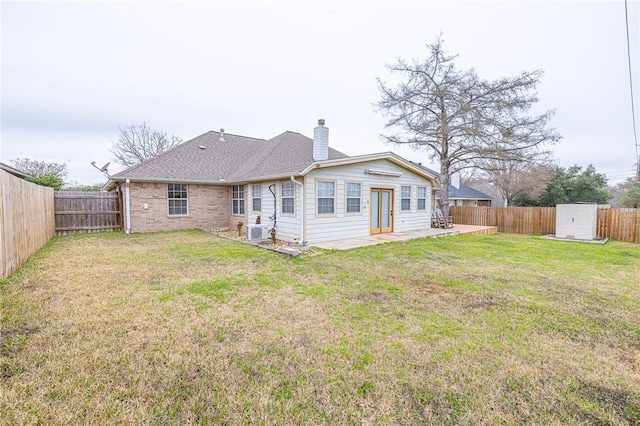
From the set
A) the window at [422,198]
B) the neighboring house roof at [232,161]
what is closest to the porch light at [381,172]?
Result: the neighboring house roof at [232,161]

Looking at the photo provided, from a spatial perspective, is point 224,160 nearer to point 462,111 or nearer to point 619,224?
point 462,111

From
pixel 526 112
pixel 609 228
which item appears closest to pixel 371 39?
pixel 526 112

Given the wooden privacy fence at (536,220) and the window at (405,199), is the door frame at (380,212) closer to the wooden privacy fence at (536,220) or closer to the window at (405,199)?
the window at (405,199)

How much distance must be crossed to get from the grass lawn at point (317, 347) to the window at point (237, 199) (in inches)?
286

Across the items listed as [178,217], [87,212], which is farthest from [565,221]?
[87,212]

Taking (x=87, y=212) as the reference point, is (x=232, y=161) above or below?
above

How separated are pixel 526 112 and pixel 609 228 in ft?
20.4

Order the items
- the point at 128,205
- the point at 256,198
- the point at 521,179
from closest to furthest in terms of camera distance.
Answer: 1. the point at 128,205
2. the point at 256,198
3. the point at 521,179

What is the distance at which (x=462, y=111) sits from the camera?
1401 cm

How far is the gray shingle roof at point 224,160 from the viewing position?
11.2 m

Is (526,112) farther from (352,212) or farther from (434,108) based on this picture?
(352,212)

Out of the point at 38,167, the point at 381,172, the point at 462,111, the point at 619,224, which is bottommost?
the point at 619,224

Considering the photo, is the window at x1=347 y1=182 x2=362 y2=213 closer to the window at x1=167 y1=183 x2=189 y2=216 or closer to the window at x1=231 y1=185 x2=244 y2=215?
the window at x1=231 y1=185 x2=244 y2=215

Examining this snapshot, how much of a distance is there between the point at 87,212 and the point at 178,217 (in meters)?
3.30
